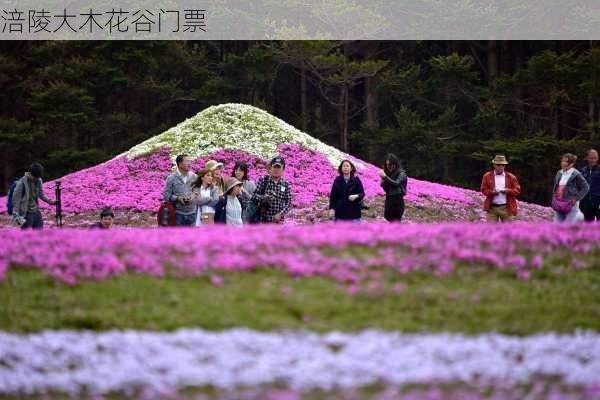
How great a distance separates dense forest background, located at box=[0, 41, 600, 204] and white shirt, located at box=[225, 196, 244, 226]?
900 inches

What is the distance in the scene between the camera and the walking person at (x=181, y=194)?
1264 centimetres

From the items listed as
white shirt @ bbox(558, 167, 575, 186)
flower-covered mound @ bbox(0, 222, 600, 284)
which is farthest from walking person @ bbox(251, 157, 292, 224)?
white shirt @ bbox(558, 167, 575, 186)

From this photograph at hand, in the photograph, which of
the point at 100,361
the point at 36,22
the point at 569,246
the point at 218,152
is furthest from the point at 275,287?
the point at 36,22

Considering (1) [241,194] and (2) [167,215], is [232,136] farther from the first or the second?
(2) [167,215]

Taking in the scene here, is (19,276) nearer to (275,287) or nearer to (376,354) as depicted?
(275,287)

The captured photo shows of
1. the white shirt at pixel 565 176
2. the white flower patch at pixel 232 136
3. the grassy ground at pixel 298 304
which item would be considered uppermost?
the white flower patch at pixel 232 136

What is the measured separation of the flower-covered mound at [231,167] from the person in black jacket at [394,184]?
24.1ft

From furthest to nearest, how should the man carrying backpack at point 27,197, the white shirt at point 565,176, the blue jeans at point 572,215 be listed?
1. the man carrying backpack at point 27,197
2. the white shirt at point 565,176
3. the blue jeans at point 572,215

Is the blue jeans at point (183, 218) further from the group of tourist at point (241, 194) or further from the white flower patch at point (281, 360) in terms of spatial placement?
the white flower patch at point (281, 360)

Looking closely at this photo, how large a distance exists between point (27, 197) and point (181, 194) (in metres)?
4.15

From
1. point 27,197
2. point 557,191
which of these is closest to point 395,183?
point 557,191

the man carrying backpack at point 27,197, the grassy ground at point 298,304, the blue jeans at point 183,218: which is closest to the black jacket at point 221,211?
the blue jeans at point 183,218

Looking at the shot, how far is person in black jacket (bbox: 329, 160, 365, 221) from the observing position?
13.1 meters

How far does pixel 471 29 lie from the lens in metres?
38.0
